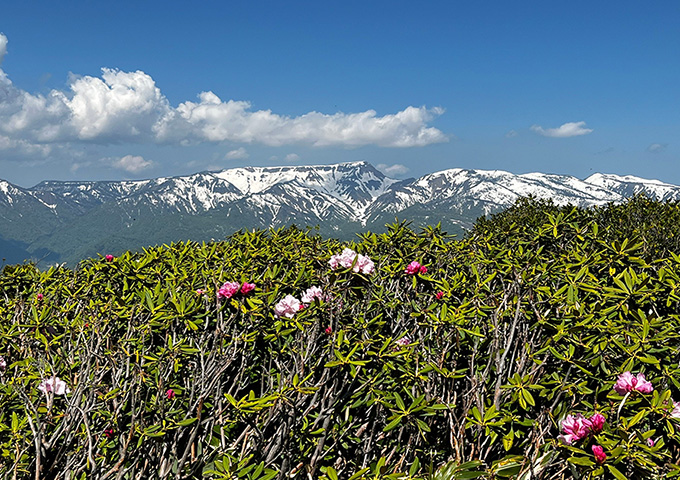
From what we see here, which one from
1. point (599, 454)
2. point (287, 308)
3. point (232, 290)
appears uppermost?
point (232, 290)

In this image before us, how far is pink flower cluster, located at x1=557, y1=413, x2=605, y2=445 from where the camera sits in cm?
236

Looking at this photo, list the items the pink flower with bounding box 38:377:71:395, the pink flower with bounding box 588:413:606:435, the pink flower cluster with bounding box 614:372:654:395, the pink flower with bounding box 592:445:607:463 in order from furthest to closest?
the pink flower with bounding box 38:377:71:395 < the pink flower cluster with bounding box 614:372:654:395 < the pink flower with bounding box 588:413:606:435 < the pink flower with bounding box 592:445:607:463

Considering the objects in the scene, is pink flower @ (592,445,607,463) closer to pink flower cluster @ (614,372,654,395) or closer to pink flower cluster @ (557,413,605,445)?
pink flower cluster @ (557,413,605,445)

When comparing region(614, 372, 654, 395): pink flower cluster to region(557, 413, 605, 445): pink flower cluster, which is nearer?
region(557, 413, 605, 445): pink flower cluster

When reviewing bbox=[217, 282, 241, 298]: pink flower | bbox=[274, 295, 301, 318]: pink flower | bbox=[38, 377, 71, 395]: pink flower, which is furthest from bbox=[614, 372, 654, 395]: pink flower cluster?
bbox=[38, 377, 71, 395]: pink flower

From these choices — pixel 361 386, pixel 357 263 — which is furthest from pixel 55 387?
pixel 357 263

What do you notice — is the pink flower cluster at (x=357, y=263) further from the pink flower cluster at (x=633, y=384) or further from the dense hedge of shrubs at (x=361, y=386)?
the pink flower cluster at (x=633, y=384)

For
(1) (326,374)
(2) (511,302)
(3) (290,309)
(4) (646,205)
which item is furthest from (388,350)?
(4) (646,205)

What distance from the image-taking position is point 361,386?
302 cm

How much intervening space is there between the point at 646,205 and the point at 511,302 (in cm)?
1188

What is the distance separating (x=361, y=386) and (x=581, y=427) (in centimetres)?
126

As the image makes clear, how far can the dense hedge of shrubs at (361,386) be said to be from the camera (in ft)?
8.62

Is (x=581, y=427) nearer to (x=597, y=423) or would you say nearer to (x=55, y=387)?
→ (x=597, y=423)

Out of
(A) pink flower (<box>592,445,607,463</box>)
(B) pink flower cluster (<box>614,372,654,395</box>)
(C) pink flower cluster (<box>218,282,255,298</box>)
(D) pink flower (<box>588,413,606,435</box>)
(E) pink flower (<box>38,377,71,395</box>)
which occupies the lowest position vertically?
(A) pink flower (<box>592,445,607,463</box>)
